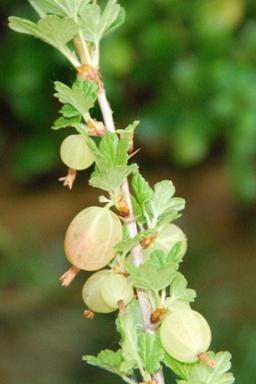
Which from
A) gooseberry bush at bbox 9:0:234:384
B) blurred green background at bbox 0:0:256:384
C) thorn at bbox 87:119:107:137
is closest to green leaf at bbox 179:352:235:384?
gooseberry bush at bbox 9:0:234:384

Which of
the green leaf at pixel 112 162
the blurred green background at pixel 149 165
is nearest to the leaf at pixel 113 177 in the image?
the green leaf at pixel 112 162

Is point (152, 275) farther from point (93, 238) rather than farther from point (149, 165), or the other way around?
point (149, 165)

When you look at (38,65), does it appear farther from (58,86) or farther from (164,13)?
(58,86)

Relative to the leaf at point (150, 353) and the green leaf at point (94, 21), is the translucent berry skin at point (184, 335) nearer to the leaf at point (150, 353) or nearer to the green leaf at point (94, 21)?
the leaf at point (150, 353)

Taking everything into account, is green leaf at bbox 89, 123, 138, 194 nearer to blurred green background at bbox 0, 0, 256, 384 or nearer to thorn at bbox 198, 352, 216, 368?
thorn at bbox 198, 352, 216, 368

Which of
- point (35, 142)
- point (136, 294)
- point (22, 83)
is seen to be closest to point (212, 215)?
point (35, 142)

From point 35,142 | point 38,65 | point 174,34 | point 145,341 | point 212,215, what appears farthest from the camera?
point 212,215

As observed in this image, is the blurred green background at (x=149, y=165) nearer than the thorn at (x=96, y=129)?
No
